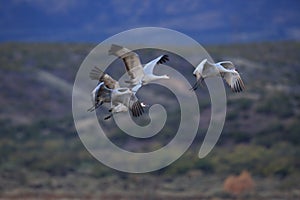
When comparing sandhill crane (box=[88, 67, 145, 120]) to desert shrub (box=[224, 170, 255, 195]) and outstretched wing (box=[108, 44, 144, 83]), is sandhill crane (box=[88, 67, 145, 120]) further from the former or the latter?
desert shrub (box=[224, 170, 255, 195])

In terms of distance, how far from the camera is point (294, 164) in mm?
43156

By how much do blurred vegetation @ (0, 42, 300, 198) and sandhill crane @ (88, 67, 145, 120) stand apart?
22138mm

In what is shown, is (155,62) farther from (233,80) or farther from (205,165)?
(205,165)

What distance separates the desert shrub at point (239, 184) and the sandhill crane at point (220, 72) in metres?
20.0

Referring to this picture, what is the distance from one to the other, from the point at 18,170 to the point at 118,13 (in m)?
68.4

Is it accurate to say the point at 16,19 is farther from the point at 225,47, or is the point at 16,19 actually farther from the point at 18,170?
the point at 18,170

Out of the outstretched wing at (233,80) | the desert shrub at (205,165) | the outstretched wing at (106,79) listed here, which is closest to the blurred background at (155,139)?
the desert shrub at (205,165)

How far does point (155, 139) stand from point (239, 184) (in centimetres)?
1039

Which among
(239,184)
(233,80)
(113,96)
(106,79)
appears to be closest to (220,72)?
(233,80)

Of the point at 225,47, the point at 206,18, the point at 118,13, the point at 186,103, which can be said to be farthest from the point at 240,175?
the point at 206,18

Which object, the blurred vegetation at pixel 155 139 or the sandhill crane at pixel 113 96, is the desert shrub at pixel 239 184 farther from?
the sandhill crane at pixel 113 96

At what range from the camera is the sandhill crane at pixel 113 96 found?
17.0 meters

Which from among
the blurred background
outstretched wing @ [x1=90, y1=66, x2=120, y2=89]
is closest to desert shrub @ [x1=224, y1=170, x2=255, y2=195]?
the blurred background

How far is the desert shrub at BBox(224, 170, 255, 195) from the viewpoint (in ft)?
122
